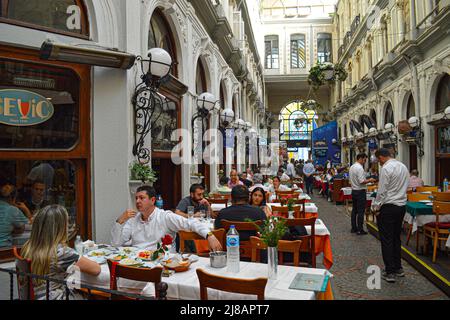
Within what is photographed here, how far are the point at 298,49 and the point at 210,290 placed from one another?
1384 inches

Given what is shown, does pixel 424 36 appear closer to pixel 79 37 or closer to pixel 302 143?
pixel 79 37

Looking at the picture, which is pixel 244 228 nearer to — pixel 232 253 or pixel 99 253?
pixel 232 253

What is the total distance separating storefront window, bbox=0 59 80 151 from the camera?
439cm

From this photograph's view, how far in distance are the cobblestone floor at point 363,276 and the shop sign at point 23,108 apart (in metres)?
4.25

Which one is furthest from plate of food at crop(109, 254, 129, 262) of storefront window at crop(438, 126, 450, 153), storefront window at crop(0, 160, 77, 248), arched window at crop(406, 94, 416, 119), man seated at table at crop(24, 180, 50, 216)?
arched window at crop(406, 94, 416, 119)

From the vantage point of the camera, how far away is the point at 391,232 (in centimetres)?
550

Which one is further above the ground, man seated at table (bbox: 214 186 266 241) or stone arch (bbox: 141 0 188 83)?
stone arch (bbox: 141 0 188 83)

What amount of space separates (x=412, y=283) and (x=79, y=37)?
561 cm

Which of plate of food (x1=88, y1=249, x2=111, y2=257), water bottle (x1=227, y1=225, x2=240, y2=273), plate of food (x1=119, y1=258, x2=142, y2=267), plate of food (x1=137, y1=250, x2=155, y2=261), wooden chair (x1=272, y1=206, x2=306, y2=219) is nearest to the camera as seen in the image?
water bottle (x1=227, y1=225, x2=240, y2=273)

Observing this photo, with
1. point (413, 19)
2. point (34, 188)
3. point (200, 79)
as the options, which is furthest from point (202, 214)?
point (413, 19)

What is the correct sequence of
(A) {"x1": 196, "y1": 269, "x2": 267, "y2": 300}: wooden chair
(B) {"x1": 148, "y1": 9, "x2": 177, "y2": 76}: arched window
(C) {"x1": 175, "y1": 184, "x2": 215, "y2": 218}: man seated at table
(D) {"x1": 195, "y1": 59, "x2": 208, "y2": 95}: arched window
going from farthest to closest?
1. (D) {"x1": 195, "y1": 59, "x2": 208, "y2": 95}: arched window
2. (B) {"x1": 148, "y1": 9, "x2": 177, "y2": 76}: arched window
3. (C) {"x1": 175, "y1": 184, "x2": 215, "y2": 218}: man seated at table
4. (A) {"x1": 196, "y1": 269, "x2": 267, "y2": 300}: wooden chair

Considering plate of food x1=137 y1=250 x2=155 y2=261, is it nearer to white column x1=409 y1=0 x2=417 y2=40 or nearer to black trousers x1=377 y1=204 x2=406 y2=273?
black trousers x1=377 y1=204 x2=406 y2=273

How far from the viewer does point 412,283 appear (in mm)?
5344

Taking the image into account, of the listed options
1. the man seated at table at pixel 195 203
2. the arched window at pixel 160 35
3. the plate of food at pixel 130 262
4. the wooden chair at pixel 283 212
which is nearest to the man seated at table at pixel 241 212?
the plate of food at pixel 130 262
